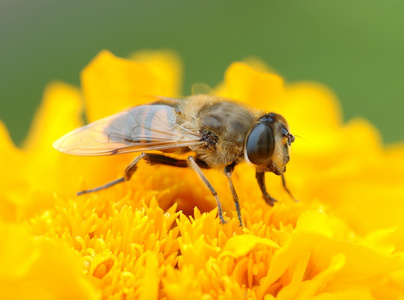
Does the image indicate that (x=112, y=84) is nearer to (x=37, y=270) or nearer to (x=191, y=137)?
(x=191, y=137)

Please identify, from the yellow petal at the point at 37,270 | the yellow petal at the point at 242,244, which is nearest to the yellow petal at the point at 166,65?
the yellow petal at the point at 242,244

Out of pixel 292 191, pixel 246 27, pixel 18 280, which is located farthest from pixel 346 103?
pixel 18 280

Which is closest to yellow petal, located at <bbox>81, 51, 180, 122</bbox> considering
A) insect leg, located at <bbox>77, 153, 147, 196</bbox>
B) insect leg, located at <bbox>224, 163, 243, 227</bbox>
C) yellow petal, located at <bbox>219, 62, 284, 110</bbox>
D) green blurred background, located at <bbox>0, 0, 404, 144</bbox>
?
yellow petal, located at <bbox>219, 62, 284, 110</bbox>

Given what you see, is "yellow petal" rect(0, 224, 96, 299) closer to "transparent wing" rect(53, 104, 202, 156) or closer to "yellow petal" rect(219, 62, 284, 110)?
"transparent wing" rect(53, 104, 202, 156)

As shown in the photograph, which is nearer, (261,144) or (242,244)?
(242,244)

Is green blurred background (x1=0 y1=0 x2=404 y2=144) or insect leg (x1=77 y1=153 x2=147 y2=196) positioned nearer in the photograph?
insect leg (x1=77 y1=153 x2=147 y2=196)

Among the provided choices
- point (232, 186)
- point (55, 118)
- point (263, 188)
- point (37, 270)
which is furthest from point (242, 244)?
point (55, 118)
